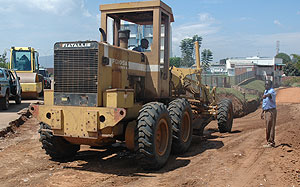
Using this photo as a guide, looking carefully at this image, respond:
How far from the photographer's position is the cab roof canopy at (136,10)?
821 centimetres

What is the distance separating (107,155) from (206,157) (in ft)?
7.79

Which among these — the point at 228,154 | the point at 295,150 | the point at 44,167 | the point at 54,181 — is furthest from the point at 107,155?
the point at 295,150

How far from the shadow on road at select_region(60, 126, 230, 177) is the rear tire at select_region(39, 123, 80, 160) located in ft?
0.81

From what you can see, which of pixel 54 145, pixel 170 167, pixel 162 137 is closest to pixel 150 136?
pixel 162 137

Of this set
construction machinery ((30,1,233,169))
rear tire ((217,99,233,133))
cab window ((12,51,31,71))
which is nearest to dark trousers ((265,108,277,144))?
construction machinery ((30,1,233,169))

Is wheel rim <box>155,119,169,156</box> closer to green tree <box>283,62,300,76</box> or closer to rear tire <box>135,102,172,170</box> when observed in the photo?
rear tire <box>135,102,172,170</box>

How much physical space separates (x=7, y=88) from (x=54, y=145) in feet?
33.3

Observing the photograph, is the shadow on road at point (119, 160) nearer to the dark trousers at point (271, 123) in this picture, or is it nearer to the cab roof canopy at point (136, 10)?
the dark trousers at point (271, 123)

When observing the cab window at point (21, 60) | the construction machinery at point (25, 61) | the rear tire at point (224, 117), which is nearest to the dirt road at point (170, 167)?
the rear tire at point (224, 117)

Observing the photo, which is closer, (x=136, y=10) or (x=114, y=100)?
(x=114, y=100)

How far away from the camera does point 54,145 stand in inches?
293

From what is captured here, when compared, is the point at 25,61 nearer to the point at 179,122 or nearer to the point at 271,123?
the point at 179,122

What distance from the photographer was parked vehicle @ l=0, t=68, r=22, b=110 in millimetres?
15727

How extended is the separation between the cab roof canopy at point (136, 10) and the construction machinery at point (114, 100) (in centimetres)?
2
